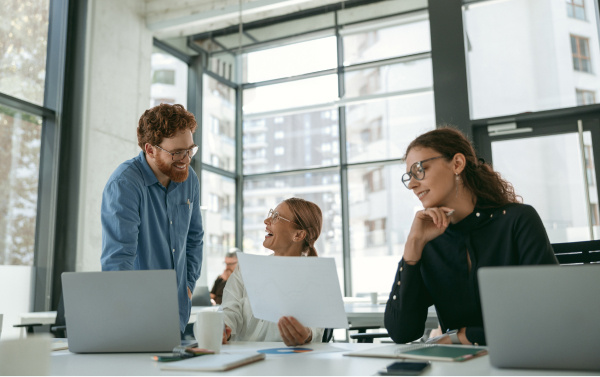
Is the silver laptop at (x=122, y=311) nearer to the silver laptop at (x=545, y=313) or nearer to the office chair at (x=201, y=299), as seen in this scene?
the silver laptop at (x=545, y=313)

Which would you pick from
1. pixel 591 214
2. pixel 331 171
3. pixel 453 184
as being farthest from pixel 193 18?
pixel 453 184

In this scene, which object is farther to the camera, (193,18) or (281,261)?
(193,18)

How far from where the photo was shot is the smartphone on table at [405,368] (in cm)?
100

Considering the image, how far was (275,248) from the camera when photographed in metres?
2.14

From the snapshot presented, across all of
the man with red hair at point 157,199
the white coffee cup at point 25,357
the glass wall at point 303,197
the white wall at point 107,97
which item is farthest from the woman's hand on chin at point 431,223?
the glass wall at point 303,197

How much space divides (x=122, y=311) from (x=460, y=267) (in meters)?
1.05

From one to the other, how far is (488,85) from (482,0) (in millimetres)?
914

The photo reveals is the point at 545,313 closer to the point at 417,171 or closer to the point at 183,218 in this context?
the point at 417,171

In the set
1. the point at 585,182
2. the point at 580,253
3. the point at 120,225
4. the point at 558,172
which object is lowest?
the point at 580,253

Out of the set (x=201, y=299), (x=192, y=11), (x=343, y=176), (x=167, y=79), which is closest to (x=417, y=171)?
(x=201, y=299)

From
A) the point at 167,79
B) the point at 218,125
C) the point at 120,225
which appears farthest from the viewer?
the point at 218,125

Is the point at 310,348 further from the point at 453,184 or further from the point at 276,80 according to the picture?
the point at 276,80

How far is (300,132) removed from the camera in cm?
790

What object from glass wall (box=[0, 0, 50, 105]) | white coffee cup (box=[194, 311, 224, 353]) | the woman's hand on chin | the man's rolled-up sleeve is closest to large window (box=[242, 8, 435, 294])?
glass wall (box=[0, 0, 50, 105])
